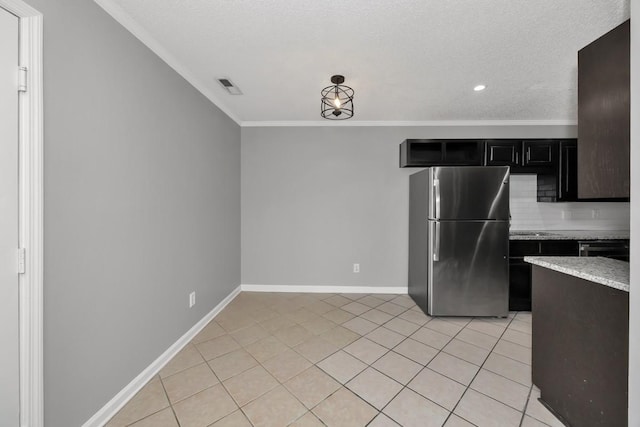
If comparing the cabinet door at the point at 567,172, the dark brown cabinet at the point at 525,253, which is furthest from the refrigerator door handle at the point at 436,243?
the cabinet door at the point at 567,172

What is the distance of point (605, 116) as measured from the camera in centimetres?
128

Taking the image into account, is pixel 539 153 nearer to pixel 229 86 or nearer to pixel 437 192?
pixel 437 192

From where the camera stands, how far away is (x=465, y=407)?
161 centimetres

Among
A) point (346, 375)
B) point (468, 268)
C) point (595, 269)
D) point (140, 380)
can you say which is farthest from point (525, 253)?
point (140, 380)

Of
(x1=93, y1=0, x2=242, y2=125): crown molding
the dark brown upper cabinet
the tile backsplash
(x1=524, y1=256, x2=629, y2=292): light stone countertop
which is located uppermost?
(x1=93, y1=0, x2=242, y2=125): crown molding

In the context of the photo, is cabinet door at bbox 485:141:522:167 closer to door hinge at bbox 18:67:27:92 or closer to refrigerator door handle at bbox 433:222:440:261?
refrigerator door handle at bbox 433:222:440:261

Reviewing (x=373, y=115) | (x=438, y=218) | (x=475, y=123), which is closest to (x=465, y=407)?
(x=438, y=218)

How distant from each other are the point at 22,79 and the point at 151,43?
39.4 inches

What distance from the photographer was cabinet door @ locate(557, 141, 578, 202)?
3.20 m

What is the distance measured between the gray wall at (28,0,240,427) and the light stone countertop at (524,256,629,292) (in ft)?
8.70

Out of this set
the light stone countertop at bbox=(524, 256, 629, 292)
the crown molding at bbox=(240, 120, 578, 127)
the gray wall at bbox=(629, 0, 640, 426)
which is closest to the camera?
the gray wall at bbox=(629, 0, 640, 426)

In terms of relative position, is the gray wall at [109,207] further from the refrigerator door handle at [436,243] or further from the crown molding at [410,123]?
the refrigerator door handle at [436,243]

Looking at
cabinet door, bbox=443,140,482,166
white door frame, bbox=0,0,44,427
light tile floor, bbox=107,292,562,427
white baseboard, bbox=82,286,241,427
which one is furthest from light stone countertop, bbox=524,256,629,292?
white baseboard, bbox=82,286,241,427

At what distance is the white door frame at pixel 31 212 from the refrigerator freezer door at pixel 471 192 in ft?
9.96
